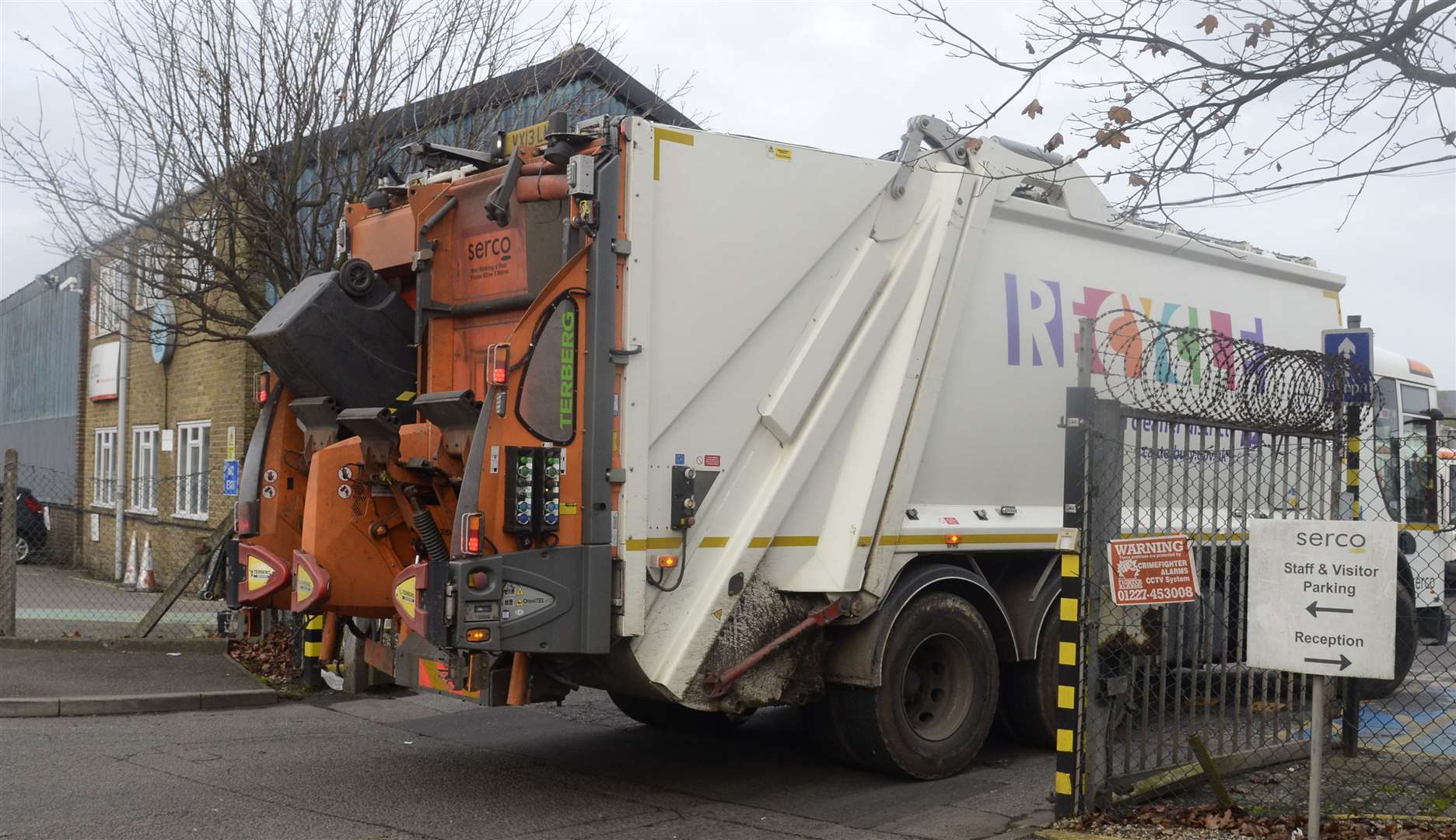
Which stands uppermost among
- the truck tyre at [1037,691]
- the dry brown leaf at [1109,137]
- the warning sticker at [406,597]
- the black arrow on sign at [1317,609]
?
the dry brown leaf at [1109,137]

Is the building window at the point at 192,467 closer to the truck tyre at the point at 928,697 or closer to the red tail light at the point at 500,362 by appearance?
the truck tyre at the point at 928,697

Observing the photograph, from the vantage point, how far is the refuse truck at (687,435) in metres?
6.05

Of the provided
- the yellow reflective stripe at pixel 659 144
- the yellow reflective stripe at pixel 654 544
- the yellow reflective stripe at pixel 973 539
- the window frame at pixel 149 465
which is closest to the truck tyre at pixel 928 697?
the yellow reflective stripe at pixel 973 539

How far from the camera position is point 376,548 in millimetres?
6789

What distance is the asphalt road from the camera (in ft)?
20.6

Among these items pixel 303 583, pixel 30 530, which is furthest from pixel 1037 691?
pixel 30 530

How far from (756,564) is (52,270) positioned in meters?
21.3

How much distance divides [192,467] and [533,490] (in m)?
12.8

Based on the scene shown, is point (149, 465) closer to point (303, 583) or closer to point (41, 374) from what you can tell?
point (41, 374)

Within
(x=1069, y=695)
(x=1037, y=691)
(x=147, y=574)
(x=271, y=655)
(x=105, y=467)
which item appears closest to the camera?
(x=1069, y=695)

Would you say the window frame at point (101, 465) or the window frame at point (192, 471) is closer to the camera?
the window frame at point (192, 471)

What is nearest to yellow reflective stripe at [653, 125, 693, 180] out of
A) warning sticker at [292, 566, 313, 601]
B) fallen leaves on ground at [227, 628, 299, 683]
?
warning sticker at [292, 566, 313, 601]

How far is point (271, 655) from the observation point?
10836mm

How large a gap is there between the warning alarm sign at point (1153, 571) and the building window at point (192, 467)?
13319 millimetres
